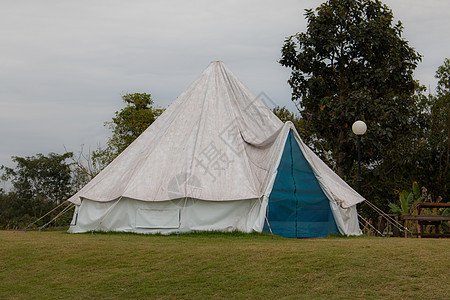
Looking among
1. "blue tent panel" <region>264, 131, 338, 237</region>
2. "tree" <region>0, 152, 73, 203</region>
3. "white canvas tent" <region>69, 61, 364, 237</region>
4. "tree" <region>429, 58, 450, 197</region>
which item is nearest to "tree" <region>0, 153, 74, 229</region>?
"tree" <region>0, 152, 73, 203</region>

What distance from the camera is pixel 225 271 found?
955 cm

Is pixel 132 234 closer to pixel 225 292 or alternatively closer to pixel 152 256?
pixel 152 256

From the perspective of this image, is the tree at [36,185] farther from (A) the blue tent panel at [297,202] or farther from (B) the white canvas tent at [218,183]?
(A) the blue tent panel at [297,202]

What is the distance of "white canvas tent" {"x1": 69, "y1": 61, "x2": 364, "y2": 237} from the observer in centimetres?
1494

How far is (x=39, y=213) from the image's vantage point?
29.8m

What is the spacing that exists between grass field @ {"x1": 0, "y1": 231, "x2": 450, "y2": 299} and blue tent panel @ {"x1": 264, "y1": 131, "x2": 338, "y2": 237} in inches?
141

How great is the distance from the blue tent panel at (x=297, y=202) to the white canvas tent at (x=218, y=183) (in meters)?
0.03

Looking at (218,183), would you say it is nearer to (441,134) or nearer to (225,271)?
(225,271)

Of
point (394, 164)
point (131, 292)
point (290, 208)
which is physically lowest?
point (131, 292)

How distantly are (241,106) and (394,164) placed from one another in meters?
11.7

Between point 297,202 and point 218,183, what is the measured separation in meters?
2.50

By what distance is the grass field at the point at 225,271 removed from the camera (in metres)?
8.51

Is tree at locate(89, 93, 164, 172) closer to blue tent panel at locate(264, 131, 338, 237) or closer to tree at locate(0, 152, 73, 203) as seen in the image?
tree at locate(0, 152, 73, 203)

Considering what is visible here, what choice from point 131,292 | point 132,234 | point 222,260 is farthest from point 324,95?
point 131,292
